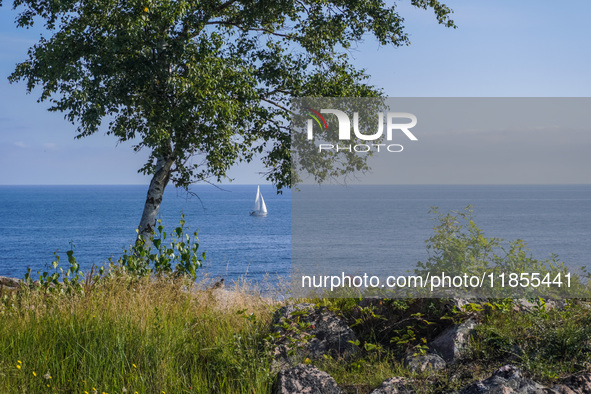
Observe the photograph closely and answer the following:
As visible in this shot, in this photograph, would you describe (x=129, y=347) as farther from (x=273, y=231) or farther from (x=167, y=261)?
(x=273, y=231)

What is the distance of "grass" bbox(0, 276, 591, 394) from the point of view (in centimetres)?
511

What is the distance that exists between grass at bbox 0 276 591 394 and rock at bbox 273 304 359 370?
5.6 inches

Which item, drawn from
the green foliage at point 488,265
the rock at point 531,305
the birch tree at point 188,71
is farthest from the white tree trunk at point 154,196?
the rock at point 531,305

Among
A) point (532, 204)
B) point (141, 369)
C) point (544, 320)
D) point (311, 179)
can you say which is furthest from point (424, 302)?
point (532, 204)

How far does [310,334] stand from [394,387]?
1.43 m

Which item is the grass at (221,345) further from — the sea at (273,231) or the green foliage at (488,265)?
the sea at (273,231)

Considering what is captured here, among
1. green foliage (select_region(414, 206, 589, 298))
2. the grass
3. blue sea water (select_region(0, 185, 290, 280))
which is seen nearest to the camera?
the grass

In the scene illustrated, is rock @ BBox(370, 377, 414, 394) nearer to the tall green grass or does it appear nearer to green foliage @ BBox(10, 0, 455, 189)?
the tall green grass

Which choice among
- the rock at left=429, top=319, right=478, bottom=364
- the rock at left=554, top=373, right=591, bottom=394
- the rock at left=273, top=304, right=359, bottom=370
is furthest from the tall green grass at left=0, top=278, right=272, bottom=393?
the rock at left=554, top=373, right=591, bottom=394

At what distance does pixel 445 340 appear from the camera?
5719 mm

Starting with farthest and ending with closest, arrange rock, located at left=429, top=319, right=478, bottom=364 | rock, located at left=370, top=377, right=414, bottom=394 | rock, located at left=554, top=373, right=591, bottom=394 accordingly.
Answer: rock, located at left=429, top=319, right=478, bottom=364 < rock, located at left=370, top=377, right=414, bottom=394 < rock, located at left=554, top=373, right=591, bottom=394

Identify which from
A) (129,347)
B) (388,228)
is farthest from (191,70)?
(388,228)

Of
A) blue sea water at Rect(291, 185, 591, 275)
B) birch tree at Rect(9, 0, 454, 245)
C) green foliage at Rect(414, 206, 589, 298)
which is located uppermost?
birch tree at Rect(9, 0, 454, 245)

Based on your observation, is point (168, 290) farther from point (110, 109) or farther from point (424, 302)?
point (110, 109)
